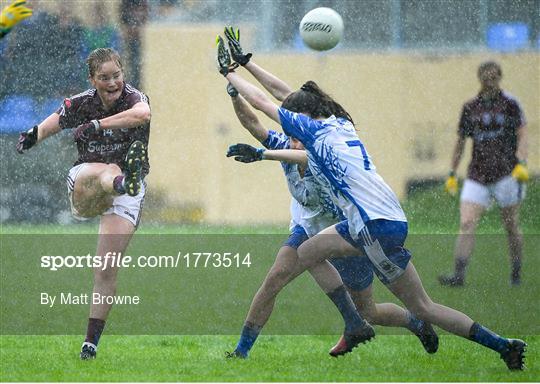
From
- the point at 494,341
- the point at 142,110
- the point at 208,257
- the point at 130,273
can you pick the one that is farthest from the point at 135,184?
the point at 208,257

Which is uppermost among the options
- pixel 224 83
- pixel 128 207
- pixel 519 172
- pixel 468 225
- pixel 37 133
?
pixel 37 133

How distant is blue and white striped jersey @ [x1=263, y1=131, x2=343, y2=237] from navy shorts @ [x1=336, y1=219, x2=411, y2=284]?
53 centimetres

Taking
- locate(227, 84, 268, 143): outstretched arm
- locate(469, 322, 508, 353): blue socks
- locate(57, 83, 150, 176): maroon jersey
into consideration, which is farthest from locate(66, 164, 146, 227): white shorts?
locate(469, 322, 508, 353): blue socks

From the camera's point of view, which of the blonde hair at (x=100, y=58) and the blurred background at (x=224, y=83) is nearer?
the blonde hair at (x=100, y=58)

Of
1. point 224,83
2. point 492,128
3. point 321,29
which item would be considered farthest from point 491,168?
point 224,83

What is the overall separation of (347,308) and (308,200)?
0.60m

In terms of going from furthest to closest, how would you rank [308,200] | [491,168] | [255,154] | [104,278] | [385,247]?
1. [491,168]
2. [104,278]
3. [308,200]
4. [255,154]
5. [385,247]

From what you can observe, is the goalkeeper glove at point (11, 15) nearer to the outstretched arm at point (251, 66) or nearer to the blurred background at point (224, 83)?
the outstretched arm at point (251, 66)

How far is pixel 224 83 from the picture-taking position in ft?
50.3

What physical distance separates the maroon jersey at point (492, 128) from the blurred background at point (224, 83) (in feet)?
16.6

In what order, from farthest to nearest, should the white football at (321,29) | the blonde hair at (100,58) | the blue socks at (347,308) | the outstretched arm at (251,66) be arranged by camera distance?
the white football at (321,29) → the blonde hair at (100,58) → the outstretched arm at (251,66) → the blue socks at (347,308)

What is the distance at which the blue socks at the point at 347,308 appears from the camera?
633cm

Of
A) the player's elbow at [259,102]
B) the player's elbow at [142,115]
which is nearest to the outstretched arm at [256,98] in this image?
the player's elbow at [259,102]

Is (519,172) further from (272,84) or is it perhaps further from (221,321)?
(272,84)
